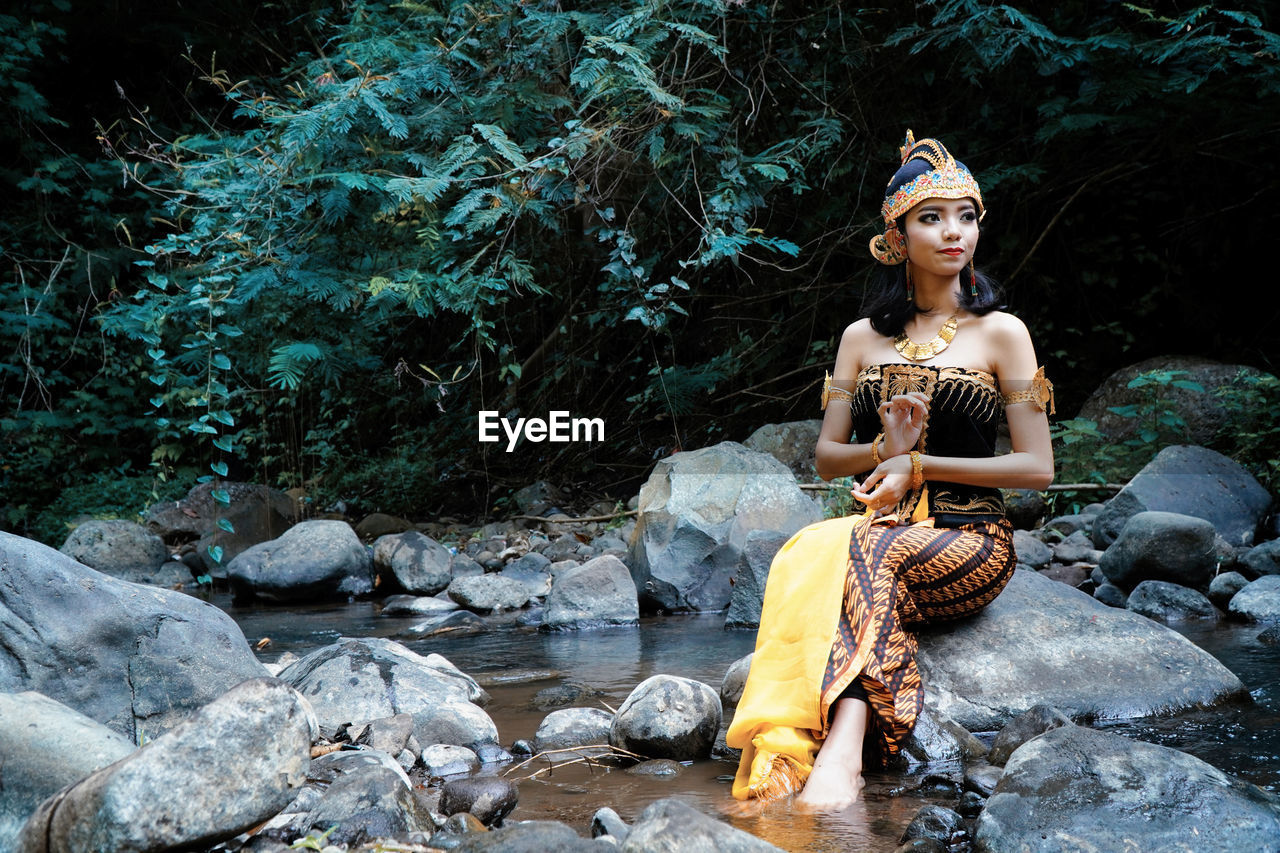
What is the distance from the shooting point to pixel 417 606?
21.1 ft

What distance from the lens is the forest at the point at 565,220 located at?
266 inches

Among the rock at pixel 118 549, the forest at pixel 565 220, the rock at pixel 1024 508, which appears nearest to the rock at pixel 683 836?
the forest at pixel 565 220

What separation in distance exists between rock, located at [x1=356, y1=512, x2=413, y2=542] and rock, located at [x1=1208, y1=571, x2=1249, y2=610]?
5942 millimetres

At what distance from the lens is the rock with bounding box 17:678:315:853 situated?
2.03 meters

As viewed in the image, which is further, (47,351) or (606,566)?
(47,351)

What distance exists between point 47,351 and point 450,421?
420cm

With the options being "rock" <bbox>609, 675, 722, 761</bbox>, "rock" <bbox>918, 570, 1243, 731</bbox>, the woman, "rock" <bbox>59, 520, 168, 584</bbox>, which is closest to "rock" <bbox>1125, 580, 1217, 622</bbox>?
"rock" <bbox>918, 570, 1243, 731</bbox>

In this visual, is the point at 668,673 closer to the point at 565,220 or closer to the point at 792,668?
the point at 792,668

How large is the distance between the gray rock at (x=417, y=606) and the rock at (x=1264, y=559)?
4202 millimetres

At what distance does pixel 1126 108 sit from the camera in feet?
23.4

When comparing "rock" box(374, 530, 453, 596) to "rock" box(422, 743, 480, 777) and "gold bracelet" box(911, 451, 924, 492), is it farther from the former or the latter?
"gold bracelet" box(911, 451, 924, 492)

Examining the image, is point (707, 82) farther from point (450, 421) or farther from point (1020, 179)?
point (450, 421)

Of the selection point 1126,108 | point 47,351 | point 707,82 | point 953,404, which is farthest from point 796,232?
point 47,351

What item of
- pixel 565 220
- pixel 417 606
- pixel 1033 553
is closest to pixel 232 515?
pixel 417 606
